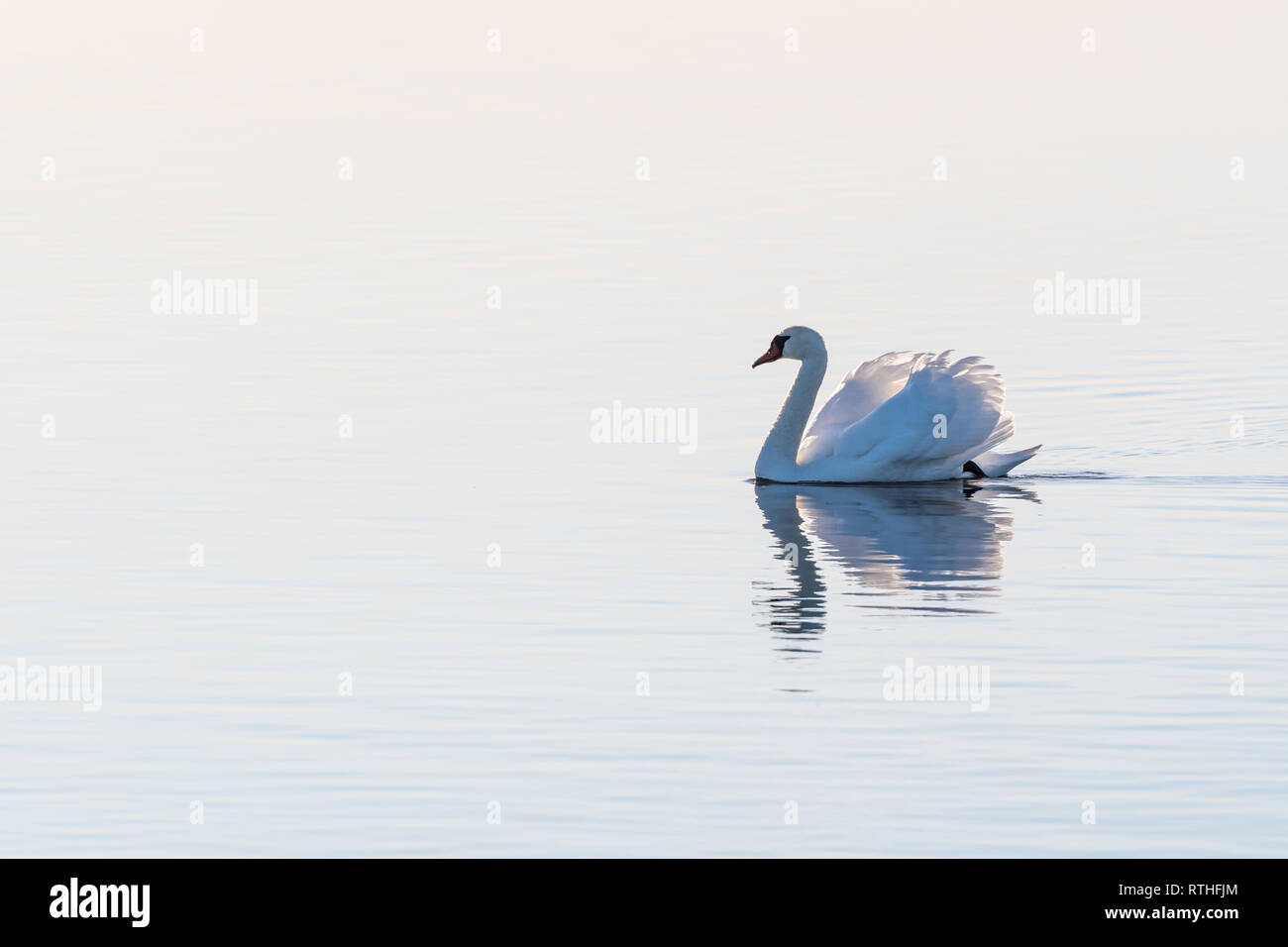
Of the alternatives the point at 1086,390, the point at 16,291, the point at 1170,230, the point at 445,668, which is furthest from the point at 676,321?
the point at 445,668

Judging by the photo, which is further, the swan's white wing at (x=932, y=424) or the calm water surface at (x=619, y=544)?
the swan's white wing at (x=932, y=424)

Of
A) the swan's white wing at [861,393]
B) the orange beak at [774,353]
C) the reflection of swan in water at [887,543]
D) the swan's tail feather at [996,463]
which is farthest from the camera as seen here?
the orange beak at [774,353]

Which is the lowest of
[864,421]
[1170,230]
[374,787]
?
[374,787]

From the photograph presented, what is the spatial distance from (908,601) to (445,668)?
333cm

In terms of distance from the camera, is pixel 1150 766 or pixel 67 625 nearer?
pixel 1150 766

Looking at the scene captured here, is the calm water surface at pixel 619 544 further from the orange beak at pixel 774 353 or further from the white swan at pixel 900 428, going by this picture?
the orange beak at pixel 774 353

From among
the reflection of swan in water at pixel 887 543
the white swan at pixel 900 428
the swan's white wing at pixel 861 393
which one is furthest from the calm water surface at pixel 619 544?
the swan's white wing at pixel 861 393

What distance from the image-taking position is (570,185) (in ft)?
153

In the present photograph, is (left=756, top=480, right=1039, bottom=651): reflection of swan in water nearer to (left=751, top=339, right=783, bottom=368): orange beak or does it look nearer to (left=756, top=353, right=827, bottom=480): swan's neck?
(left=756, top=353, right=827, bottom=480): swan's neck

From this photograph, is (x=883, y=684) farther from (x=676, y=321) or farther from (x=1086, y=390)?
(x=676, y=321)

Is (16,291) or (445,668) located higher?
(16,291)

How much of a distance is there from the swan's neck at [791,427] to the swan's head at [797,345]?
0.22 ft

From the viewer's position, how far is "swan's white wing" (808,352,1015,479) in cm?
2155

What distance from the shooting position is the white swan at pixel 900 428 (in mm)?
21594
